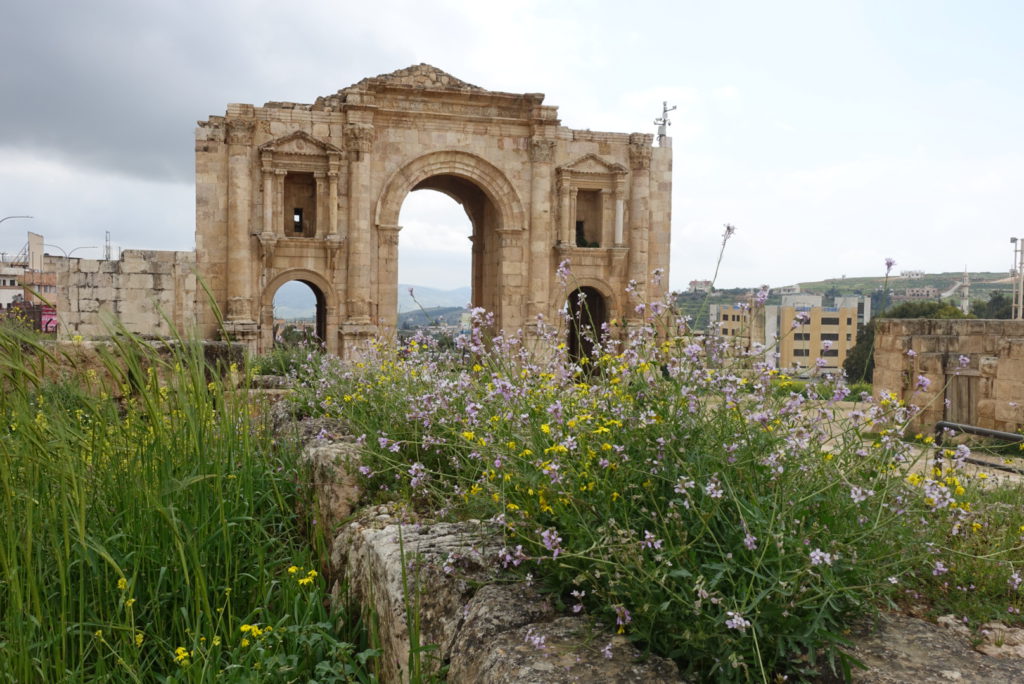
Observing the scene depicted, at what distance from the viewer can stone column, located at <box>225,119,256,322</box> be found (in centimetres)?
2017

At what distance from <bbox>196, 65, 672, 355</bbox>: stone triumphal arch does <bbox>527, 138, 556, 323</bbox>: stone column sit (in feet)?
0.10

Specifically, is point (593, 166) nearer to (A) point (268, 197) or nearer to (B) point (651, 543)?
(A) point (268, 197)

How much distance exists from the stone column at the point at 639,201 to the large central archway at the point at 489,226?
3471 mm

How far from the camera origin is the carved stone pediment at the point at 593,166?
2261 centimetres

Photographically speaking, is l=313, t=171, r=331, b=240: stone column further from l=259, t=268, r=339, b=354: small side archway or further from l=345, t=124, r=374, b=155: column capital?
l=259, t=268, r=339, b=354: small side archway

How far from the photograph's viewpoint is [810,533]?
2131 millimetres

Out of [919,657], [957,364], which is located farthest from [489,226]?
[919,657]

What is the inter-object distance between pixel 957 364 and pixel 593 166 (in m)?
13.6

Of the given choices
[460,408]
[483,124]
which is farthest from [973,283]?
[460,408]

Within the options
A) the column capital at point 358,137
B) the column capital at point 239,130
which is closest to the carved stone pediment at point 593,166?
the column capital at point 358,137

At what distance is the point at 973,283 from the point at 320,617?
113387mm

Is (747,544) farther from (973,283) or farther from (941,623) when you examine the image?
(973,283)

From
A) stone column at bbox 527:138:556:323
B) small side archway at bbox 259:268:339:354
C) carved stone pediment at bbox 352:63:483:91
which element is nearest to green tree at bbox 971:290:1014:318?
stone column at bbox 527:138:556:323

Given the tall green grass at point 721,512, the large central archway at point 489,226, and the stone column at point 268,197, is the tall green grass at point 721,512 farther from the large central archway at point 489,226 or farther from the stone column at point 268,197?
the stone column at point 268,197
